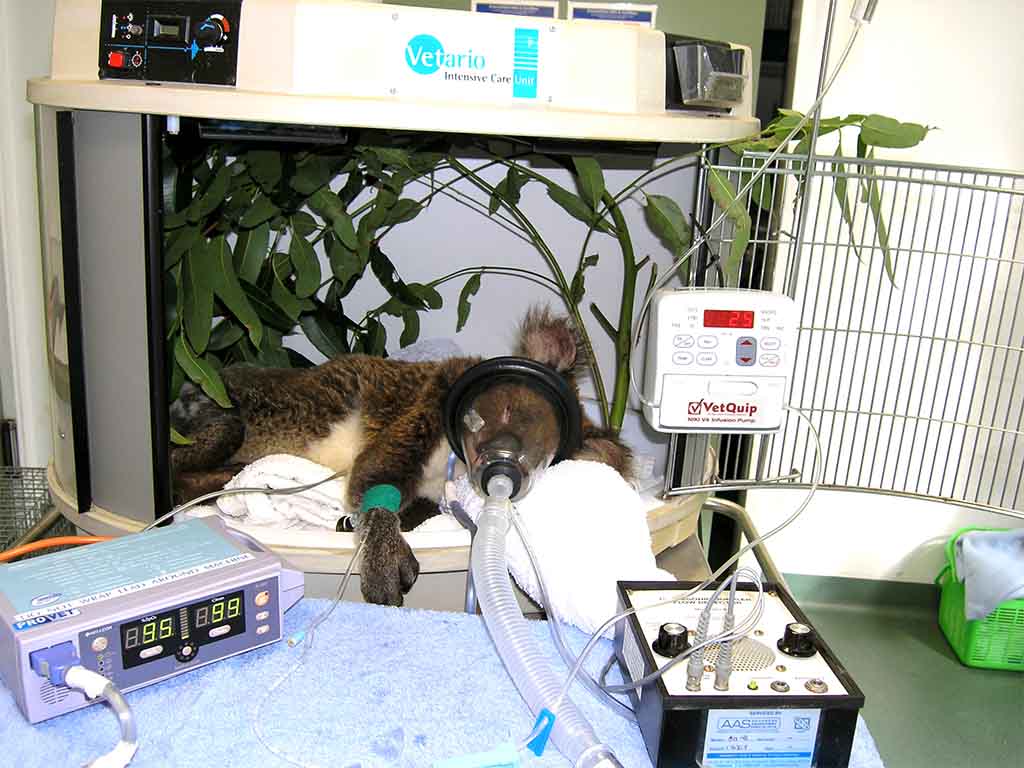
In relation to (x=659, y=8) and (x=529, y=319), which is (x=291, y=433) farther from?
(x=659, y=8)

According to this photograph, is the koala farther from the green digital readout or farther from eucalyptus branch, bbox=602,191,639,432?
the green digital readout

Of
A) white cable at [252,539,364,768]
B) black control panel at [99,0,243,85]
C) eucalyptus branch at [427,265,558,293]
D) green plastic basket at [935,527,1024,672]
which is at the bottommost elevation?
green plastic basket at [935,527,1024,672]

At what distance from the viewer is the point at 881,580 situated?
8.45ft

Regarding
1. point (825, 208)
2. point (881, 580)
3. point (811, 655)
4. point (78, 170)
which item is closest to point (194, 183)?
point (78, 170)

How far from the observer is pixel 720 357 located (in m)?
1.07

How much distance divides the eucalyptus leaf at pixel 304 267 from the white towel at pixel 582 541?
0.59 m

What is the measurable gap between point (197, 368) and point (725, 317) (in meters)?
0.84

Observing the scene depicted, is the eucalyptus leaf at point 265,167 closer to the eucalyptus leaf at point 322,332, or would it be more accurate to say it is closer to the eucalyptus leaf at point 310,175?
the eucalyptus leaf at point 310,175

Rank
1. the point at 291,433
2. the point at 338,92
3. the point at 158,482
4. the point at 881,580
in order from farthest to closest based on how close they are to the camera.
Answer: the point at 881,580 → the point at 291,433 → the point at 158,482 → the point at 338,92

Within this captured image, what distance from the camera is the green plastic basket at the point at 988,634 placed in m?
2.22

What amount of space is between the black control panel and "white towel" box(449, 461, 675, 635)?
687 mm

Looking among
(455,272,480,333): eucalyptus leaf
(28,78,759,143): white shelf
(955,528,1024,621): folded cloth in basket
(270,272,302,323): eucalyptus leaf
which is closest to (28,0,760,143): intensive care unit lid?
(28,78,759,143): white shelf

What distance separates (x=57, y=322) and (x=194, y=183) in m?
0.44

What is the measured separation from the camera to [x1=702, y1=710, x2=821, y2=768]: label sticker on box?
81 cm
